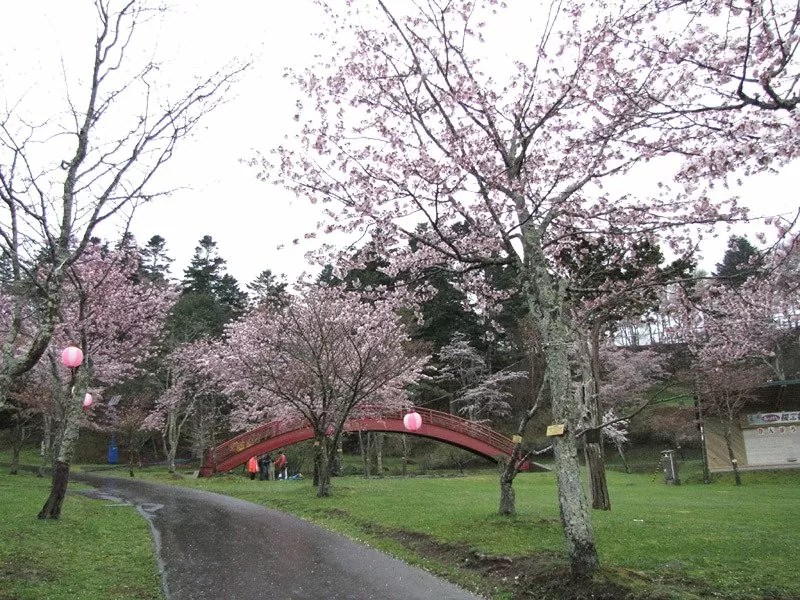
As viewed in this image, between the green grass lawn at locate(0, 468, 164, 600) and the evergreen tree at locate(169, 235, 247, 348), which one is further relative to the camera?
the evergreen tree at locate(169, 235, 247, 348)

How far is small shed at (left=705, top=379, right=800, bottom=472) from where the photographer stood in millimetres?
29719

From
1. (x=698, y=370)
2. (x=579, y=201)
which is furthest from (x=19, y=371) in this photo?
(x=698, y=370)

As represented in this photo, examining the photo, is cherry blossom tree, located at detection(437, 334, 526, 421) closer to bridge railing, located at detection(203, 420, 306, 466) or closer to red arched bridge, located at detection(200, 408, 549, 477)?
red arched bridge, located at detection(200, 408, 549, 477)

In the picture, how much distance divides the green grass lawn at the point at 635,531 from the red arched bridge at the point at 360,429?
9050mm

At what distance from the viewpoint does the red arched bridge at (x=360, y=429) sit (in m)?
27.6

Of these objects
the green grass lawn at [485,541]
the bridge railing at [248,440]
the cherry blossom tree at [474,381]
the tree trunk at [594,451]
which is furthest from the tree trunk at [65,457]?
the cherry blossom tree at [474,381]

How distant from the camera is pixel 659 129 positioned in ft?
23.2

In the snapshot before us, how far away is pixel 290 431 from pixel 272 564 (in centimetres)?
1968

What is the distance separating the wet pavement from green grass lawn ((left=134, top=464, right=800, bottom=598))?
2.43ft

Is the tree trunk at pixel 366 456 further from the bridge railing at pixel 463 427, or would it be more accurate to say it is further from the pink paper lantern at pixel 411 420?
the pink paper lantern at pixel 411 420

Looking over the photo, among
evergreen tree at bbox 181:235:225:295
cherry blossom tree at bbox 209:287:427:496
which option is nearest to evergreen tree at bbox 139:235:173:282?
evergreen tree at bbox 181:235:225:295

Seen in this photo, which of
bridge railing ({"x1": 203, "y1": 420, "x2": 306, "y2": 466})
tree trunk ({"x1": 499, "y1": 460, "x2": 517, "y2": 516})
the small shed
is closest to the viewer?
tree trunk ({"x1": 499, "y1": 460, "x2": 517, "y2": 516})

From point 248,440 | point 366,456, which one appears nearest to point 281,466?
point 248,440

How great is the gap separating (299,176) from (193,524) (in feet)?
26.4
